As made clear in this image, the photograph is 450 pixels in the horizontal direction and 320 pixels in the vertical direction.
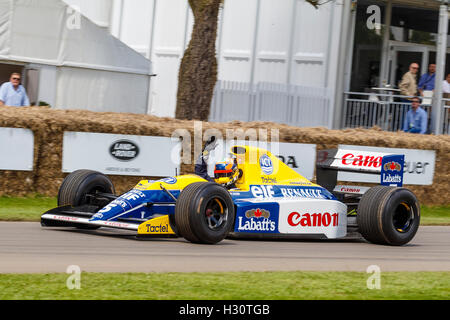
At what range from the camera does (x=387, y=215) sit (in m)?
9.88

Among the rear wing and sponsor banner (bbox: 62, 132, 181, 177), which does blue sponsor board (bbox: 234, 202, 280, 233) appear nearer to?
the rear wing

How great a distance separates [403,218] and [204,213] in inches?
111

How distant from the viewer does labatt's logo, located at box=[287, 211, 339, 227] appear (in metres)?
9.83

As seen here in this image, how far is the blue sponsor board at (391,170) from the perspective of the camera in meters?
10.6

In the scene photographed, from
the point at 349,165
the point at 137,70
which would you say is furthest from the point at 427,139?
the point at 137,70

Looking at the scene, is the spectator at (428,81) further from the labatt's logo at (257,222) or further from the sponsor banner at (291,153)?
the labatt's logo at (257,222)

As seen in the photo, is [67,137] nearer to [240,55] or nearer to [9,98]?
[9,98]

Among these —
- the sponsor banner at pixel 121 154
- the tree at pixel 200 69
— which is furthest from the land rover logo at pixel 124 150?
the tree at pixel 200 69

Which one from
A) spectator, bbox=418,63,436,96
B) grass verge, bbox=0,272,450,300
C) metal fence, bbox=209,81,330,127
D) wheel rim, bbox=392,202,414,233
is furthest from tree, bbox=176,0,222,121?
grass verge, bbox=0,272,450,300

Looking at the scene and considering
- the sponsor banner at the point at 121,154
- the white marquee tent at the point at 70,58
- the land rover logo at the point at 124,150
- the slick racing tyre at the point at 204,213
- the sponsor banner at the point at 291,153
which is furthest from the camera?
the white marquee tent at the point at 70,58

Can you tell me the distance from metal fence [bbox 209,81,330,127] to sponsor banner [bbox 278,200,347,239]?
1092 cm

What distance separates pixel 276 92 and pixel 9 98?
27.9ft

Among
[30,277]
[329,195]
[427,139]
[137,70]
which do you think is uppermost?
[137,70]

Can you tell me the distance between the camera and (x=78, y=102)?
19.8 metres
